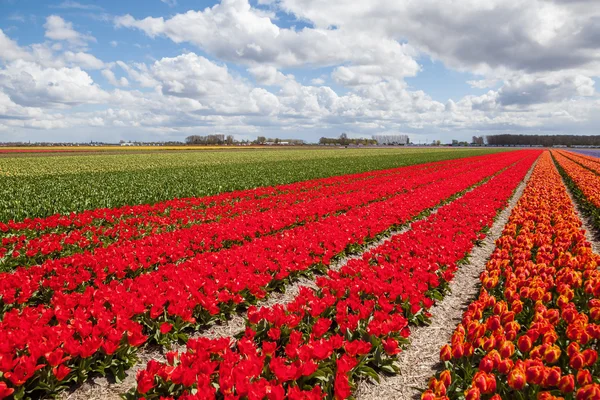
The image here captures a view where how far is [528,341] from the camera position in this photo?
3742 millimetres

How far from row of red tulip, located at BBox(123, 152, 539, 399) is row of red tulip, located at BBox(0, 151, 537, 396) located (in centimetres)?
61

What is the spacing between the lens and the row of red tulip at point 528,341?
3.19 meters

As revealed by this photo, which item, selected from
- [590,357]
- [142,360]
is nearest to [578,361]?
[590,357]

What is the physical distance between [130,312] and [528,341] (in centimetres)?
448

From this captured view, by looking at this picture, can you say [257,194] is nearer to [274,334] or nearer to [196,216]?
[196,216]

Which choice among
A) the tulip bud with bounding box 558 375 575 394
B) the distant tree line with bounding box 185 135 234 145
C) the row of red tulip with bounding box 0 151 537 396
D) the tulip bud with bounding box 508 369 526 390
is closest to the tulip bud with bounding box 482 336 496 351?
the tulip bud with bounding box 508 369 526 390

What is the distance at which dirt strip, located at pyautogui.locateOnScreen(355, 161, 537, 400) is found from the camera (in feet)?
13.8

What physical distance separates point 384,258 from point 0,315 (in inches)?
263

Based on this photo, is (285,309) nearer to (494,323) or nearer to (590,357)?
(494,323)

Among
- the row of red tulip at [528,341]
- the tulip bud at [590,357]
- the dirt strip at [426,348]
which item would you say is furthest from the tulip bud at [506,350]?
the dirt strip at [426,348]

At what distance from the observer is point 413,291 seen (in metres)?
5.58

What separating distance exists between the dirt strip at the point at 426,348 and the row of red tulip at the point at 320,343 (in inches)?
6.2

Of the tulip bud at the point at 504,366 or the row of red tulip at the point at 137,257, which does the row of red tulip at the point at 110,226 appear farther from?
the tulip bud at the point at 504,366

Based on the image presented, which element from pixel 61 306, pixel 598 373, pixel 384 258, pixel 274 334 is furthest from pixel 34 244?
pixel 598 373
